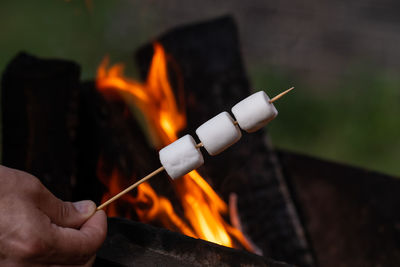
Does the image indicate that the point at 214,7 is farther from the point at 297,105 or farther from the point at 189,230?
the point at 189,230

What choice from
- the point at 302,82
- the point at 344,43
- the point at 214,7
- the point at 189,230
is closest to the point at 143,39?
the point at 214,7

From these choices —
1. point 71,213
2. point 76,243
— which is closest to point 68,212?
point 71,213

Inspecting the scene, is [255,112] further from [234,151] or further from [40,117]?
[40,117]

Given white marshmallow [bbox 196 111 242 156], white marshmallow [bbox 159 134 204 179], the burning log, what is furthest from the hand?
the burning log

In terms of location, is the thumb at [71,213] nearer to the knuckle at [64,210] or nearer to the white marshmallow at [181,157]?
the knuckle at [64,210]

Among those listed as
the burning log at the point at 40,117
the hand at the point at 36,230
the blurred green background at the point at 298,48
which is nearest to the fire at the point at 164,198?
the burning log at the point at 40,117

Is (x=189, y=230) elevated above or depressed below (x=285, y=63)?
above

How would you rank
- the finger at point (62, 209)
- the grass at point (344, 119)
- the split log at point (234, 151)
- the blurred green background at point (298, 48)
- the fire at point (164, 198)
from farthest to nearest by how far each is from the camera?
the blurred green background at point (298, 48) < the grass at point (344, 119) < the split log at point (234, 151) < the fire at point (164, 198) < the finger at point (62, 209)
